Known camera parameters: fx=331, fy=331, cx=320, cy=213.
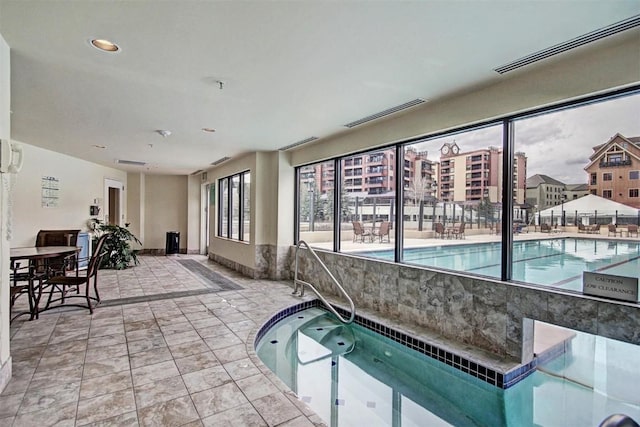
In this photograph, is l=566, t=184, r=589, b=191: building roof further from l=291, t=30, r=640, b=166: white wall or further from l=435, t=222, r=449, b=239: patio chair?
l=435, t=222, r=449, b=239: patio chair

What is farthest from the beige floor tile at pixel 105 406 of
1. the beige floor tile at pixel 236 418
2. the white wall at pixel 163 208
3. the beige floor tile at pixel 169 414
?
the white wall at pixel 163 208

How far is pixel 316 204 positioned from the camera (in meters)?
6.34

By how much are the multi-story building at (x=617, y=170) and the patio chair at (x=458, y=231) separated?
1.33 metres

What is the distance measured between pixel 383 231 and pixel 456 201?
1.24 metres

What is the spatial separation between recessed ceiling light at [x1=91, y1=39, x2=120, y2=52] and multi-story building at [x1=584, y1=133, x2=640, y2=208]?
4042 mm

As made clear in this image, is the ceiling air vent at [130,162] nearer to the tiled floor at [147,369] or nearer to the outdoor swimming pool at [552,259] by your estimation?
the tiled floor at [147,369]

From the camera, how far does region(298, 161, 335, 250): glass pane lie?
5996 millimetres

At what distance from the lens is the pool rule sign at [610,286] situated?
8.15 feet

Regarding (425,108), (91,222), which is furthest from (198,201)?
(425,108)

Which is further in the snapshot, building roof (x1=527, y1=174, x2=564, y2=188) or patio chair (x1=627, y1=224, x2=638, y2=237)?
building roof (x1=527, y1=174, x2=564, y2=188)

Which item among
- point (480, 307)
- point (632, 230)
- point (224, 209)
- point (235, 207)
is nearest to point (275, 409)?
point (480, 307)

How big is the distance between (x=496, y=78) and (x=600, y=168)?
1.17 meters

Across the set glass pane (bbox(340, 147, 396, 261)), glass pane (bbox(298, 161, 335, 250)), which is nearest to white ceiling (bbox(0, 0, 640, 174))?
glass pane (bbox(340, 147, 396, 261))

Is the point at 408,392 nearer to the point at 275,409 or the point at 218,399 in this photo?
the point at 275,409
